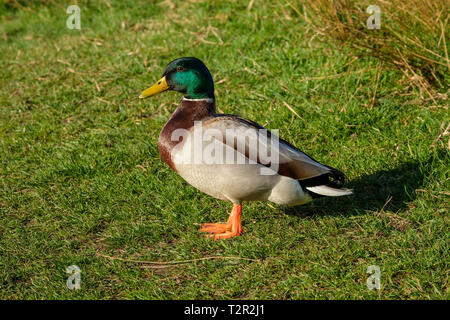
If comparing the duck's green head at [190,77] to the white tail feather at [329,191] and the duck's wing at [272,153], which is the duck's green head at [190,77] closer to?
the duck's wing at [272,153]

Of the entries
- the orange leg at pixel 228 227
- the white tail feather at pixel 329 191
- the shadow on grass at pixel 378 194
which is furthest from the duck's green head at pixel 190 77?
the shadow on grass at pixel 378 194

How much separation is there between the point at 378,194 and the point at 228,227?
111 cm

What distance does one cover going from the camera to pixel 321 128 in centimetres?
477

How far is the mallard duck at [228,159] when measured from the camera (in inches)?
132

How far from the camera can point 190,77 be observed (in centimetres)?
363

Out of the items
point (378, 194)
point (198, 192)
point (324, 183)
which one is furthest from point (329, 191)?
point (198, 192)

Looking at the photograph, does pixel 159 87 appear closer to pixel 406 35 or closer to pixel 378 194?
pixel 378 194

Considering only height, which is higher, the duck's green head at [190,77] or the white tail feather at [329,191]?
the duck's green head at [190,77]

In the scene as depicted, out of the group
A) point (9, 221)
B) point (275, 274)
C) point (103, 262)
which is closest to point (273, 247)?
point (275, 274)

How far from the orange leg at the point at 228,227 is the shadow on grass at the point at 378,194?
0.43m

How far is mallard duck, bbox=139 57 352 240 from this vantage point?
3350mm

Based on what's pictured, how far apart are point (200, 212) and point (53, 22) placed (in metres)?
5.08

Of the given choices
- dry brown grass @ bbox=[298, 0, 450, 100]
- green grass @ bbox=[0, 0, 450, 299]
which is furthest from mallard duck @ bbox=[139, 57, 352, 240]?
dry brown grass @ bbox=[298, 0, 450, 100]

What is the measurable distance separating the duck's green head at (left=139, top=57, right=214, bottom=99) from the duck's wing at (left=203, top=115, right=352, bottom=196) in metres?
0.21
